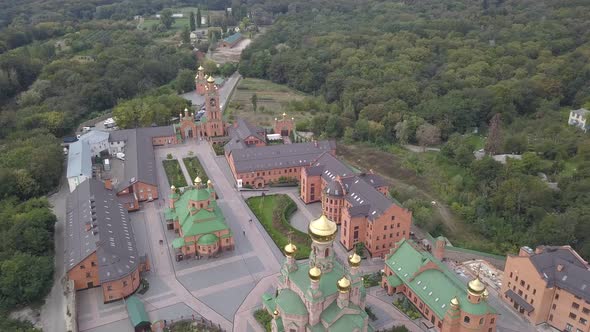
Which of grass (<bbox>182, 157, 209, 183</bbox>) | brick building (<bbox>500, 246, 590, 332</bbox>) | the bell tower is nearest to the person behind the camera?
brick building (<bbox>500, 246, 590, 332</bbox>)

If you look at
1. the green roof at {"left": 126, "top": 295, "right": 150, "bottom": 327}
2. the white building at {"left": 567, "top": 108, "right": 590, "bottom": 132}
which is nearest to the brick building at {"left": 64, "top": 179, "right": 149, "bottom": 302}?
the green roof at {"left": 126, "top": 295, "right": 150, "bottom": 327}

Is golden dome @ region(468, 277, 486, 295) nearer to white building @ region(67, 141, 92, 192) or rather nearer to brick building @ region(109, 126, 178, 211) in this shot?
brick building @ region(109, 126, 178, 211)

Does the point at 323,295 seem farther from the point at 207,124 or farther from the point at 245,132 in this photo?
the point at 207,124

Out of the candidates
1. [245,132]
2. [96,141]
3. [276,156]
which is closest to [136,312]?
[276,156]

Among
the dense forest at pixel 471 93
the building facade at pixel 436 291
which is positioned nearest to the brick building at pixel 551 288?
the building facade at pixel 436 291

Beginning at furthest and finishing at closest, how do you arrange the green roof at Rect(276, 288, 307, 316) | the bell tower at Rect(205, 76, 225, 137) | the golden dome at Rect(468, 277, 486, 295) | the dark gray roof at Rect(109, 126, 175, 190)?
the bell tower at Rect(205, 76, 225, 137) → the dark gray roof at Rect(109, 126, 175, 190) → the golden dome at Rect(468, 277, 486, 295) → the green roof at Rect(276, 288, 307, 316)

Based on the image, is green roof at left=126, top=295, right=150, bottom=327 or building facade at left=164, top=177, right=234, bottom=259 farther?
building facade at left=164, top=177, right=234, bottom=259

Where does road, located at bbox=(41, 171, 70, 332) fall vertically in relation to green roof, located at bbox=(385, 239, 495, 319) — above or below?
below

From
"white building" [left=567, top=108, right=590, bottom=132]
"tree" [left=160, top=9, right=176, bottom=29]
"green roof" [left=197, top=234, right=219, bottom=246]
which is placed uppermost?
"tree" [left=160, top=9, right=176, bottom=29]
